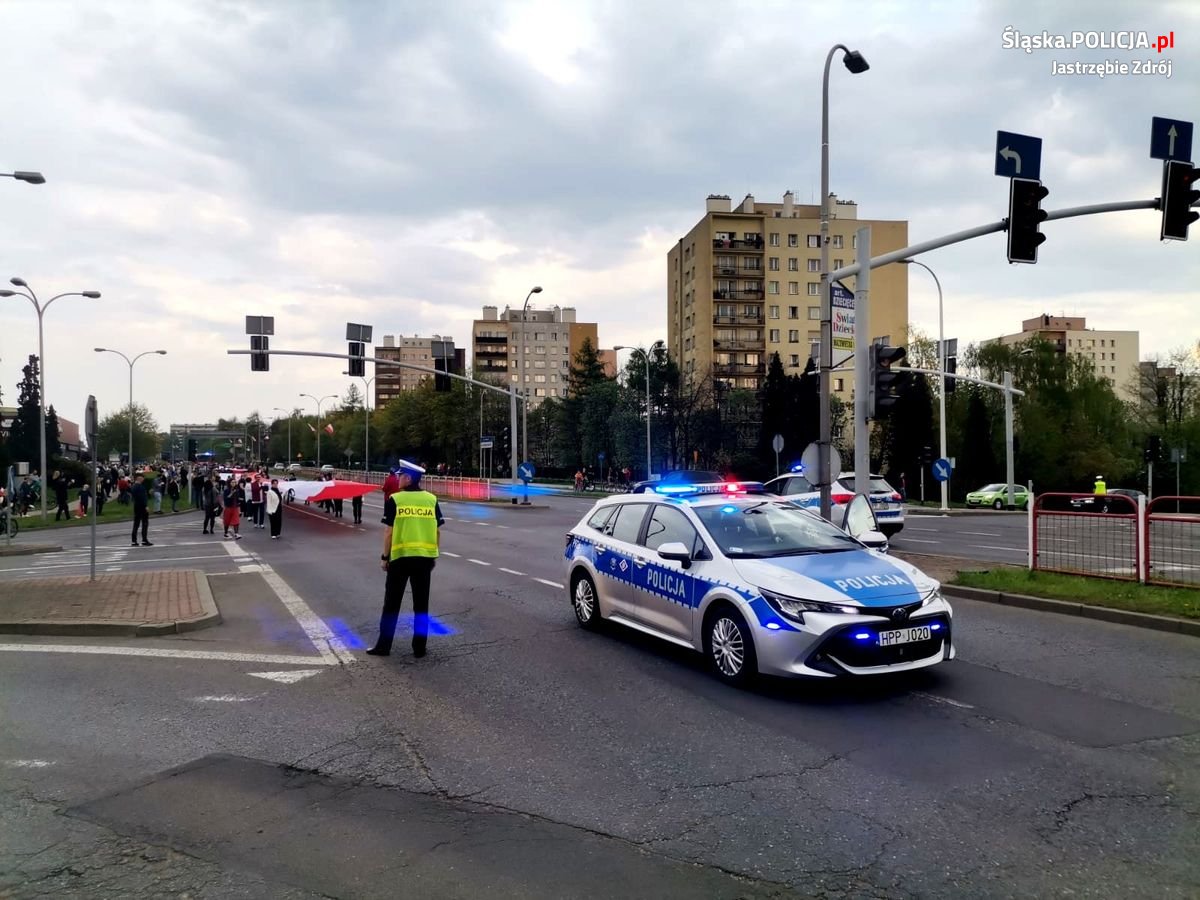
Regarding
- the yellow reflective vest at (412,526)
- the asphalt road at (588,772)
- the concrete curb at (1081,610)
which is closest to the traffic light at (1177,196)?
the concrete curb at (1081,610)

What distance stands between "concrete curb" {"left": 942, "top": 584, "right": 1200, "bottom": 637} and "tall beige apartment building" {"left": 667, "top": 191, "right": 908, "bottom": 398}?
69.0 meters

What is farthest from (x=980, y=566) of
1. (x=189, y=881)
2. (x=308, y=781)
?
(x=189, y=881)

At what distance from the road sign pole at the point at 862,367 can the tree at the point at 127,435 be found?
99.5 metres

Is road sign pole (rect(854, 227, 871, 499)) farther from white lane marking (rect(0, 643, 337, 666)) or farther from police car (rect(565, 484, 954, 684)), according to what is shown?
white lane marking (rect(0, 643, 337, 666))

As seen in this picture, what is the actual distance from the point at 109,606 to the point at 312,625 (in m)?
2.90

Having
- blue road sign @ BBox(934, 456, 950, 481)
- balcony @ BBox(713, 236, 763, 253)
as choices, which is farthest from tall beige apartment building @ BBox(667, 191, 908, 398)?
blue road sign @ BBox(934, 456, 950, 481)

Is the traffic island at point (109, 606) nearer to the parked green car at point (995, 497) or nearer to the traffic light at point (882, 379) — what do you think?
the traffic light at point (882, 379)

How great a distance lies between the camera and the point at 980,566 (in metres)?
14.1

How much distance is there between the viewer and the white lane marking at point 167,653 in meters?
8.11

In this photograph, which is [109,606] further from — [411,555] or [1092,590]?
[1092,590]

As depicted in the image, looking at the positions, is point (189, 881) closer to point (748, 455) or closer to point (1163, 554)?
point (1163, 554)

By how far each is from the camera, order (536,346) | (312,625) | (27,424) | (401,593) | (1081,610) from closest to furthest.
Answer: (401,593), (1081,610), (312,625), (27,424), (536,346)

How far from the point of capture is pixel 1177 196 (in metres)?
11.2

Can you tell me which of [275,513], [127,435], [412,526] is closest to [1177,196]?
[412,526]
